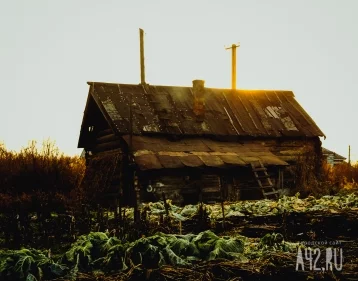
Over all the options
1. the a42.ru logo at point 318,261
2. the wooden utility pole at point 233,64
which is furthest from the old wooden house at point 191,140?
the a42.ru logo at point 318,261

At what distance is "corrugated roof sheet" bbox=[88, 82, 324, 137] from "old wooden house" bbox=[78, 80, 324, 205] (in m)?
0.05

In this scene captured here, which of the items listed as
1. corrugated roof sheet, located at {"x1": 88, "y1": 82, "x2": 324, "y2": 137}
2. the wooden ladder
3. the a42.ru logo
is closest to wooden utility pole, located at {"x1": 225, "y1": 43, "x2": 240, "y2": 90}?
corrugated roof sheet, located at {"x1": 88, "y1": 82, "x2": 324, "y2": 137}

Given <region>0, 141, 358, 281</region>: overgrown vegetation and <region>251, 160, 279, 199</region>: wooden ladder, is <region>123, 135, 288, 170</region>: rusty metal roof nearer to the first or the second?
<region>251, 160, 279, 199</region>: wooden ladder

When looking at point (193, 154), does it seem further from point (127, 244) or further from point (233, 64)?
point (127, 244)

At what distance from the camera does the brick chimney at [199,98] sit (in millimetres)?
21516

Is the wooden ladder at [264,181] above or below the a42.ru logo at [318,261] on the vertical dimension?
above

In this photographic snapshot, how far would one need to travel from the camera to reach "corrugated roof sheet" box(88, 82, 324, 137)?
64.7ft

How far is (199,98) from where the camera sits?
71.8 ft

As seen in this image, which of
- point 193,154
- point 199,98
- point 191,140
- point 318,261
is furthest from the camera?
point 199,98

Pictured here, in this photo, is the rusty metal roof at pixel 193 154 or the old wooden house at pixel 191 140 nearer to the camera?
the rusty metal roof at pixel 193 154

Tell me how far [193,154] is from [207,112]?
3.68 meters

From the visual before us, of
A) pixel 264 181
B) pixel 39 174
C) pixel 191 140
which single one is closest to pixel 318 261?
pixel 39 174

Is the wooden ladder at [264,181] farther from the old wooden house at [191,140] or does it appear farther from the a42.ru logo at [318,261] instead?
the a42.ru logo at [318,261]

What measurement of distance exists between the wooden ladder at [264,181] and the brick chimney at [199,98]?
361 centimetres
